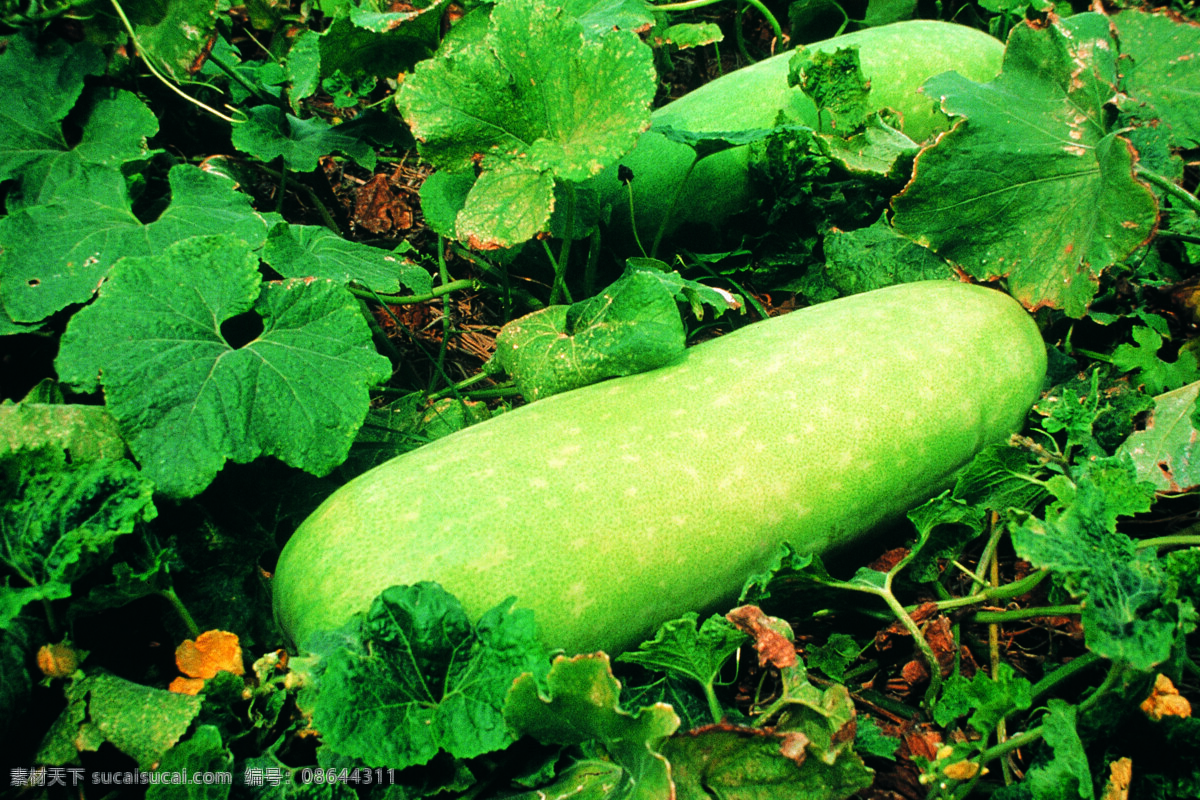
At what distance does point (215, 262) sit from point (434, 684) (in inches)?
43.4

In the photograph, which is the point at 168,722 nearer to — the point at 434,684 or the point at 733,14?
the point at 434,684

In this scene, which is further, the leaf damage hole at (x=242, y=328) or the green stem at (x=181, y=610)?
the leaf damage hole at (x=242, y=328)

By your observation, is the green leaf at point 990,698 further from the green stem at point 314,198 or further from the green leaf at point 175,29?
the green leaf at point 175,29

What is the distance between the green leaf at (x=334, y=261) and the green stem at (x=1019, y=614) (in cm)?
173

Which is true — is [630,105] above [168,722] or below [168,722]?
above

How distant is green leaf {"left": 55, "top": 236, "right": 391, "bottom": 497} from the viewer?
5.20ft

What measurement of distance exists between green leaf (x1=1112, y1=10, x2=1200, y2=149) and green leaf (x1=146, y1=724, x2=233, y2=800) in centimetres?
293

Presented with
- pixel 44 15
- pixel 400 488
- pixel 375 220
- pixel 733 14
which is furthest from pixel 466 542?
pixel 733 14

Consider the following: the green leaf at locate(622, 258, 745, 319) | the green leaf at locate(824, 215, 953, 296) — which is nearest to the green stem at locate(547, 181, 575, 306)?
the green leaf at locate(622, 258, 745, 319)

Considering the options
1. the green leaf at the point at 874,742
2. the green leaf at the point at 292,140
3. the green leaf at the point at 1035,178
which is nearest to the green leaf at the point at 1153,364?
the green leaf at the point at 1035,178

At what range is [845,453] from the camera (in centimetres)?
180

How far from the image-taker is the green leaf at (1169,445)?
198 centimetres

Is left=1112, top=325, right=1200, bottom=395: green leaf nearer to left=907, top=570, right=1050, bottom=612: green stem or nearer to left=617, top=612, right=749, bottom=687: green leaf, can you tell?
left=907, top=570, right=1050, bottom=612: green stem

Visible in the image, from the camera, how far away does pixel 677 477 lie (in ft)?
5.56
